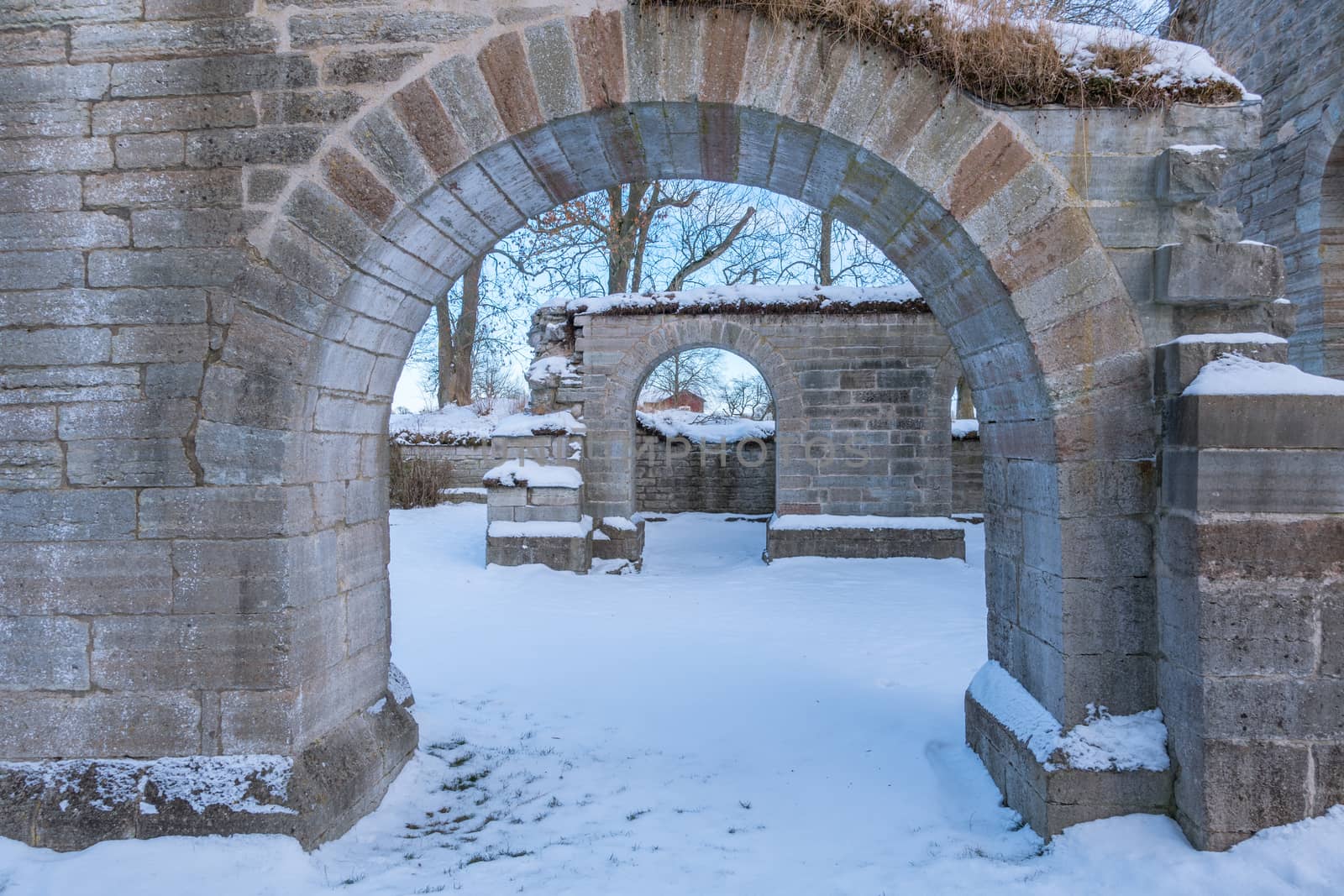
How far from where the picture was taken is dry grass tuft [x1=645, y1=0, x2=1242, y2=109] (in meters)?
2.80

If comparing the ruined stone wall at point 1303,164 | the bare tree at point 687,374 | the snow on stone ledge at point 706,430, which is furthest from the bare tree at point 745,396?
the ruined stone wall at point 1303,164

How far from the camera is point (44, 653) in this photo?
2.93 meters

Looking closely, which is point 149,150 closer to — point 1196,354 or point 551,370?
point 1196,354

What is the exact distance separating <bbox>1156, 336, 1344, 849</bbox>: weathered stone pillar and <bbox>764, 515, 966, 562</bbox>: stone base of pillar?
700 cm

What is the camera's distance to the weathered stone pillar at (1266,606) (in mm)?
2629

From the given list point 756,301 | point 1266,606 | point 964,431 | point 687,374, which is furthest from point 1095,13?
point 687,374

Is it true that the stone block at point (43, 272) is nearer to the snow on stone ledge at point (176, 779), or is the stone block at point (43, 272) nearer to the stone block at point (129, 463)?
the stone block at point (129, 463)

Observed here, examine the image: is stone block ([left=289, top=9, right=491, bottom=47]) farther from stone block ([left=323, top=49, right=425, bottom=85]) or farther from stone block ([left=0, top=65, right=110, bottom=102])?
stone block ([left=0, top=65, right=110, bottom=102])

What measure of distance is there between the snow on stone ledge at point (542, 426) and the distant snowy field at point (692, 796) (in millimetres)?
2783

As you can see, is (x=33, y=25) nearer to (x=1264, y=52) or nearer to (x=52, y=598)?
(x=52, y=598)

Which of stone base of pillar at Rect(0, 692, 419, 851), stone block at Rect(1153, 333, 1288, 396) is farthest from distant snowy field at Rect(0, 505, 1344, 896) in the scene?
stone block at Rect(1153, 333, 1288, 396)

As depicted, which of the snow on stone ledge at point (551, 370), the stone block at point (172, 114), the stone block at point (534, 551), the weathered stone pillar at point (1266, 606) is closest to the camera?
the weathered stone pillar at point (1266, 606)

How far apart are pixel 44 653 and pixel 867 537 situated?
326 inches

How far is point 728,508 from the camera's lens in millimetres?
13781
